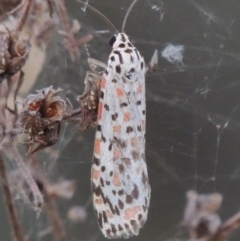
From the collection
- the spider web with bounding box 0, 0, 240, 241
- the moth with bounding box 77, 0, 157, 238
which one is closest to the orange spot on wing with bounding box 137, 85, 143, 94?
the moth with bounding box 77, 0, 157, 238

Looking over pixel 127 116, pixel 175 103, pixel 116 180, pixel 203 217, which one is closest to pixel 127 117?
pixel 127 116

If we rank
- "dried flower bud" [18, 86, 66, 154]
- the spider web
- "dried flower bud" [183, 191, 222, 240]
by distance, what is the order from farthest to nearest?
the spider web → "dried flower bud" [183, 191, 222, 240] → "dried flower bud" [18, 86, 66, 154]

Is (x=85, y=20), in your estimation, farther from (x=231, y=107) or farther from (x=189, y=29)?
(x=231, y=107)

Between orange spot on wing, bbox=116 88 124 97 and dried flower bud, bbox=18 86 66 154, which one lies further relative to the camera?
orange spot on wing, bbox=116 88 124 97

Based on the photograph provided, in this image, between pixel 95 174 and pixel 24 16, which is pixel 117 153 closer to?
pixel 95 174

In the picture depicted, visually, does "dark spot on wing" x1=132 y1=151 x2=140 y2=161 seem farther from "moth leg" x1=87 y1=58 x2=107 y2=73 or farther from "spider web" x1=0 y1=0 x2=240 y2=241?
"spider web" x1=0 y1=0 x2=240 y2=241

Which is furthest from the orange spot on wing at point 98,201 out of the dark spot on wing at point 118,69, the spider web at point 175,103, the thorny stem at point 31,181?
the spider web at point 175,103
